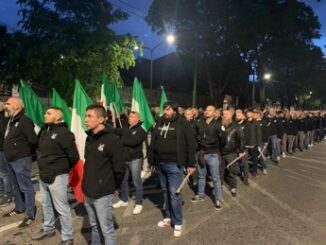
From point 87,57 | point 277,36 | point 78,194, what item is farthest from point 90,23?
point 277,36

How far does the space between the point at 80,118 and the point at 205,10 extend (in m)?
23.0

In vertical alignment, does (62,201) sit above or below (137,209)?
above

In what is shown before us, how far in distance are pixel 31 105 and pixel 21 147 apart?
4.70 feet

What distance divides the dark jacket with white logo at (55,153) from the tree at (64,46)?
7.43m

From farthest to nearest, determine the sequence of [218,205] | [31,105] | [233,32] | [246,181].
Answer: [233,32] < [246,181] < [31,105] < [218,205]

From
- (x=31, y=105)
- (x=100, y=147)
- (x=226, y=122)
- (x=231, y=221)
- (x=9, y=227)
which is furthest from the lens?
(x=226, y=122)

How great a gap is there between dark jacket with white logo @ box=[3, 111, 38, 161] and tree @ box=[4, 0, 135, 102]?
641 cm

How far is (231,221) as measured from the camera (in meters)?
5.46

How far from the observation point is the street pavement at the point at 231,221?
4734mm

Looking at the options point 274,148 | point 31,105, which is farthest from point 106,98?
point 274,148

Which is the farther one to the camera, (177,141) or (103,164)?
(177,141)

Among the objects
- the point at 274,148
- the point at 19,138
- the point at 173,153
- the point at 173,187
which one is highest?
the point at 19,138

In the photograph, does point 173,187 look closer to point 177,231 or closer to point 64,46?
point 177,231

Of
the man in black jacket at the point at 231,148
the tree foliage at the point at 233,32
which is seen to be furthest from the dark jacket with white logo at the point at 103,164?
the tree foliage at the point at 233,32
